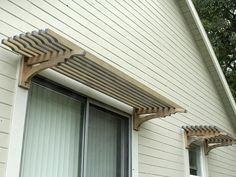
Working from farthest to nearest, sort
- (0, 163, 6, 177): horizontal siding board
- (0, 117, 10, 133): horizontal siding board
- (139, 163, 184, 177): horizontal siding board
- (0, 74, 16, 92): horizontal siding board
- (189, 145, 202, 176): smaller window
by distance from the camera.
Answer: (189, 145, 202, 176): smaller window, (139, 163, 184, 177): horizontal siding board, (0, 74, 16, 92): horizontal siding board, (0, 117, 10, 133): horizontal siding board, (0, 163, 6, 177): horizontal siding board

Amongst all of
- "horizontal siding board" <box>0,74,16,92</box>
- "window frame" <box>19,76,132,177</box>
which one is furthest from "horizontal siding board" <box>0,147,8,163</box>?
"window frame" <box>19,76,132,177</box>

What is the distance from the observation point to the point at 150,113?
5.04 m

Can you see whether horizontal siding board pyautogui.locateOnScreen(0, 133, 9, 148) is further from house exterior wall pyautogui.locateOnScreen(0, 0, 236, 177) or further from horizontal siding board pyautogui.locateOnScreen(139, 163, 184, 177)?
horizontal siding board pyautogui.locateOnScreen(139, 163, 184, 177)

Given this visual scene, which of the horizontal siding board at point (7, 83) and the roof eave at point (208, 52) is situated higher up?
the roof eave at point (208, 52)

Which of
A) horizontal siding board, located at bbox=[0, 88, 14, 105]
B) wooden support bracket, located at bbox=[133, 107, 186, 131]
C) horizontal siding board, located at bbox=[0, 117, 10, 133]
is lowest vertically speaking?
horizontal siding board, located at bbox=[0, 117, 10, 133]

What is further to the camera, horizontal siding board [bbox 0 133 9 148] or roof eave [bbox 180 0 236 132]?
roof eave [bbox 180 0 236 132]

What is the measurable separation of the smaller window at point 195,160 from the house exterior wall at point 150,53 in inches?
15.2

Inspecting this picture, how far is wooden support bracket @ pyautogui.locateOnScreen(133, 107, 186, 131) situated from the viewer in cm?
496

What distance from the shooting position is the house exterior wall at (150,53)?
386cm

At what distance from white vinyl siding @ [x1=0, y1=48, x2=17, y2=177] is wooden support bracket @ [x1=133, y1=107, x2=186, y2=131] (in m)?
2.05

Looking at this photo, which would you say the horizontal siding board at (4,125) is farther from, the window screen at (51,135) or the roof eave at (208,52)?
the roof eave at (208,52)

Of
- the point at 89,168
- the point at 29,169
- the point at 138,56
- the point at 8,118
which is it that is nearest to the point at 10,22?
the point at 8,118

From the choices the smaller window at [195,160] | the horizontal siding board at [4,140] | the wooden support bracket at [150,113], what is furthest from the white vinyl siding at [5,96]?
the smaller window at [195,160]

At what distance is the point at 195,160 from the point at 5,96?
15.4ft
